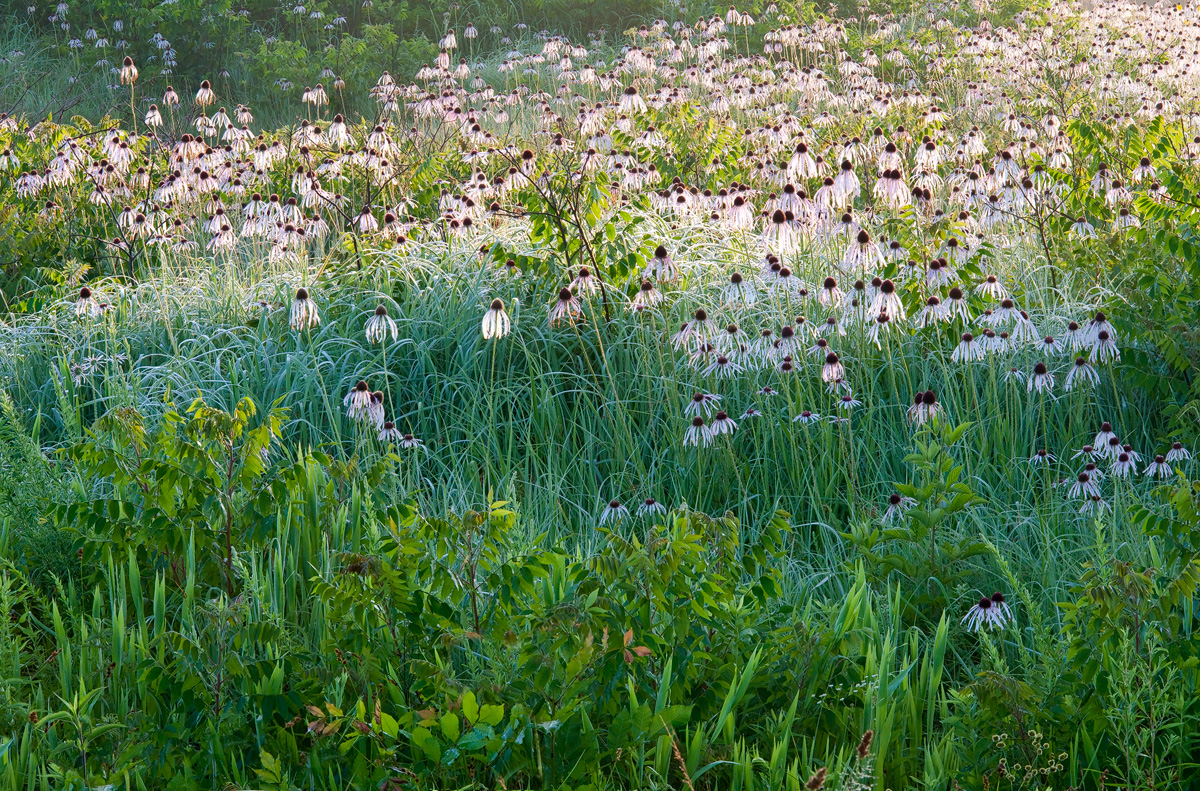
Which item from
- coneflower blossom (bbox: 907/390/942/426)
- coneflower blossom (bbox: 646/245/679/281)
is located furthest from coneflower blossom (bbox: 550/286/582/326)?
coneflower blossom (bbox: 907/390/942/426)

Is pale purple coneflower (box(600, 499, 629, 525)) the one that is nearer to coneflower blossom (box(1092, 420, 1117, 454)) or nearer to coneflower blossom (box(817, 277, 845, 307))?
coneflower blossom (box(817, 277, 845, 307))

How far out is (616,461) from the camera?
12.2 ft

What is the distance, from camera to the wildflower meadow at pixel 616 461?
194 centimetres

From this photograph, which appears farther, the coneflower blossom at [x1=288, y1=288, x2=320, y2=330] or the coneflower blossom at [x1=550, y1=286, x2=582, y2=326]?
Answer: the coneflower blossom at [x1=288, y1=288, x2=320, y2=330]

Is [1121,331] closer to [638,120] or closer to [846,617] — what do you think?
[846,617]

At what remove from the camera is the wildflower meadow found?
6.37 feet

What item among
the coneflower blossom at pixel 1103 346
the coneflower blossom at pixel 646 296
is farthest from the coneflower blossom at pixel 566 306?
the coneflower blossom at pixel 1103 346

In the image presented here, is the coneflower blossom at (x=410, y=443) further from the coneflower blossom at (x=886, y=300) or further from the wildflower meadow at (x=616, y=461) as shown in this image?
the coneflower blossom at (x=886, y=300)

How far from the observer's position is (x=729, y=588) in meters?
2.23

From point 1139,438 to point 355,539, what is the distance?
112 inches

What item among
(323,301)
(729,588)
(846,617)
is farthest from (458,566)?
(323,301)

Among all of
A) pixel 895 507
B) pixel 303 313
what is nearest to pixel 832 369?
pixel 895 507

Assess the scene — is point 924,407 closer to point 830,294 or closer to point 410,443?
point 830,294

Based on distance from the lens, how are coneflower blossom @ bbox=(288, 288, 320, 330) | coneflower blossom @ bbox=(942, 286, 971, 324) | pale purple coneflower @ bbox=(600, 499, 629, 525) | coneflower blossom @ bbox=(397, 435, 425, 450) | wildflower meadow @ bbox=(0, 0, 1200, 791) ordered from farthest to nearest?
coneflower blossom @ bbox=(288, 288, 320, 330) < coneflower blossom @ bbox=(942, 286, 971, 324) < coneflower blossom @ bbox=(397, 435, 425, 450) < pale purple coneflower @ bbox=(600, 499, 629, 525) < wildflower meadow @ bbox=(0, 0, 1200, 791)
